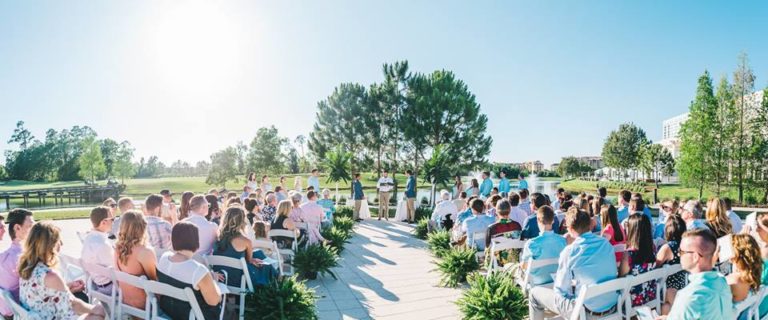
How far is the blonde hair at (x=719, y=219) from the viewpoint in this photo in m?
5.40

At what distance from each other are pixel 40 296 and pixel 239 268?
1.62 metres

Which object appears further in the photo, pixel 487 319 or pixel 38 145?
pixel 38 145

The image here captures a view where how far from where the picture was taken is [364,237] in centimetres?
1169

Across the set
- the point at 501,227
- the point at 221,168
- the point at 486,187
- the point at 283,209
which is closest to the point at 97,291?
the point at 283,209

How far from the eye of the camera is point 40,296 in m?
2.98

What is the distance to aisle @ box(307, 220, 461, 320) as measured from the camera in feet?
17.6

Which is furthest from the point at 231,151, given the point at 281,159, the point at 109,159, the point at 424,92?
the point at 109,159

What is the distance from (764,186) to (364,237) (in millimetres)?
27870

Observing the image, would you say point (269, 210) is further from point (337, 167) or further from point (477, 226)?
point (337, 167)

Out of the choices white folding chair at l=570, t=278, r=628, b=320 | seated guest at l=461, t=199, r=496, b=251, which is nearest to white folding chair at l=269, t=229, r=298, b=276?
seated guest at l=461, t=199, r=496, b=251

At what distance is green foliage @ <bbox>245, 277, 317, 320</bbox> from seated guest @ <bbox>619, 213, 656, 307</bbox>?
3.53 m

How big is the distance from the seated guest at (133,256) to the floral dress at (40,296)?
1.57 ft

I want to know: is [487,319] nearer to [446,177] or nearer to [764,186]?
[446,177]

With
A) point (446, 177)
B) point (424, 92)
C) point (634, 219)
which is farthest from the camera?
point (424, 92)
